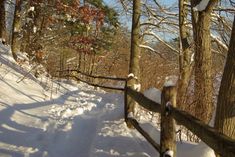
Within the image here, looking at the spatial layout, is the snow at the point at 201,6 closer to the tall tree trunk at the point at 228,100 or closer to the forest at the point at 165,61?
the forest at the point at 165,61

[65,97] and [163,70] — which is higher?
[163,70]

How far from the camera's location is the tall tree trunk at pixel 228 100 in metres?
5.30

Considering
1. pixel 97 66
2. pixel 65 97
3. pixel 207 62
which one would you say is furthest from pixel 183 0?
pixel 97 66

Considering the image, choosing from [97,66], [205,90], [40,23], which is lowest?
[97,66]

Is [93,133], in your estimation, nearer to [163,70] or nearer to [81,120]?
[81,120]

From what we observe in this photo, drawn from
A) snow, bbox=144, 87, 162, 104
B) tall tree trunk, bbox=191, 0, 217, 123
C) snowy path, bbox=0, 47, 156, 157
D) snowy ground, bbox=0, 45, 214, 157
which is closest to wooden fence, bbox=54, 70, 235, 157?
snow, bbox=144, 87, 162, 104

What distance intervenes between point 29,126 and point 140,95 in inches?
94.9

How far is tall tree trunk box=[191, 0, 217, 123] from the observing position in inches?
323

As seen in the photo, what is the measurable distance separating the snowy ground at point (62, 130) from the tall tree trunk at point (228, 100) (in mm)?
404

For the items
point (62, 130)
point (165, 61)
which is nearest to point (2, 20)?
point (165, 61)

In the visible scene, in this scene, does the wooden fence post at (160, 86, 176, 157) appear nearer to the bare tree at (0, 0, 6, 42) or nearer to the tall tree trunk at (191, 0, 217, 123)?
the tall tree trunk at (191, 0, 217, 123)

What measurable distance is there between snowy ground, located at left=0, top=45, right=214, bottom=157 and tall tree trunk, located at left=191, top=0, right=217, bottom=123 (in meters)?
1.41

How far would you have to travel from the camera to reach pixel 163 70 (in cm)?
1360

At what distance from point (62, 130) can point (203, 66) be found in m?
3.40
